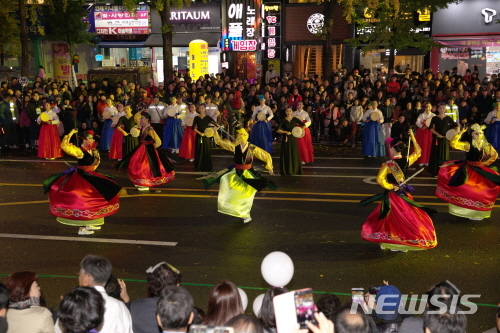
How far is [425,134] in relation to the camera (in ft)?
52.9

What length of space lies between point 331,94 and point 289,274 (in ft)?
53.4

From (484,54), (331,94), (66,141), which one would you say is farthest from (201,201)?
(484,54)

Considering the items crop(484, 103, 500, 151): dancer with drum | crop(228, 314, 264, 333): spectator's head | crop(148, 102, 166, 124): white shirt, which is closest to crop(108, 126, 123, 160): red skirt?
crop(148, 102, 166, 124): white shirt

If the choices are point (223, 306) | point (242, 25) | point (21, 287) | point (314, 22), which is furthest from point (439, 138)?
point (314, 22)

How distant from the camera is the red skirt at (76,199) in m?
9.83

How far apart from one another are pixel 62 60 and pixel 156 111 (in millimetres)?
15152

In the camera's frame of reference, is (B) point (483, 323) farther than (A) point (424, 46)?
No

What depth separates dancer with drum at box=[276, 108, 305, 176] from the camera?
14891 mm

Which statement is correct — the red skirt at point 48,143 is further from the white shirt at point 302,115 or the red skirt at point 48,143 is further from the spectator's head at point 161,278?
the spectator's head at point 161,278

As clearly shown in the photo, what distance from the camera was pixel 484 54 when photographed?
28734mm

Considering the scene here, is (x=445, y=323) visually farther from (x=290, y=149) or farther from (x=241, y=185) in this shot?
(x=290, y=149)

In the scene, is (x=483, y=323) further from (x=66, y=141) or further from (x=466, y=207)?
(x=66, y=141)

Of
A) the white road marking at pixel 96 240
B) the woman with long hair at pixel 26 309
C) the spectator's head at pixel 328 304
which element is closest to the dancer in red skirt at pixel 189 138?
the white road marking at pixel 96 240

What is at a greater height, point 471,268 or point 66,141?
point 66,141
